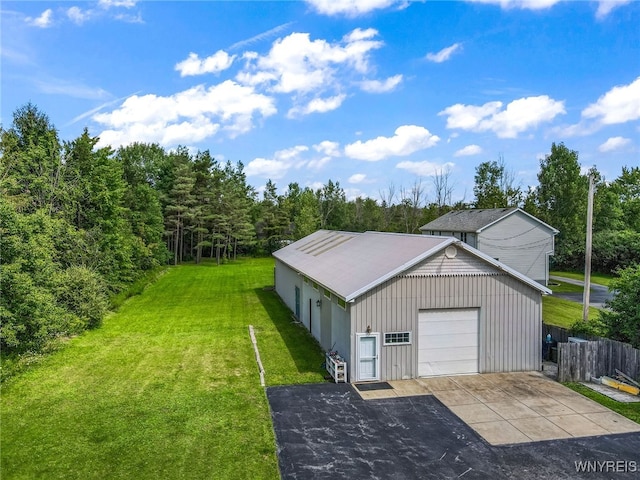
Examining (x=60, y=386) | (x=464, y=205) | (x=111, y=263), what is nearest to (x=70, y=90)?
(x=111, y=263)

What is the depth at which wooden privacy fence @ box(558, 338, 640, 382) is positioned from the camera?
44.1ft

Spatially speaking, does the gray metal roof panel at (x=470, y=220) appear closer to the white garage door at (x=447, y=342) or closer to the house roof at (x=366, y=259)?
the house roof at (x=366, y=259)

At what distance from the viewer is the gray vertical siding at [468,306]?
543 inches

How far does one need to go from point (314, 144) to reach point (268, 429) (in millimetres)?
46827

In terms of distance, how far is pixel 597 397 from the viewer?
12.2m

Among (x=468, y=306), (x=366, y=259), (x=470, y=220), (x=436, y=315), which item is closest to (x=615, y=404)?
(x=468, y=306)

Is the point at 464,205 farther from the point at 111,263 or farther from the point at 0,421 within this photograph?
the point at 0,421

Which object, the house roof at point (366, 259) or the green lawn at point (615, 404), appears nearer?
the green lawn at point (615, 404)

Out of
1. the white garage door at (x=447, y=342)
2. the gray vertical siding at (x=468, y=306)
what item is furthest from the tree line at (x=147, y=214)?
the white garage door at (x=447, y=342)

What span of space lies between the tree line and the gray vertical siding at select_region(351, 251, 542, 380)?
994 cm

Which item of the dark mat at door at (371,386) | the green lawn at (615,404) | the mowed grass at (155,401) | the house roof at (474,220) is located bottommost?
the mowed grass at (155,401)

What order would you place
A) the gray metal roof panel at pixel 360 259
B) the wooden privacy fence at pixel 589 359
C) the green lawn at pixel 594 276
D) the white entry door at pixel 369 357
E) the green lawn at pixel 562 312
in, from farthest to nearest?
the green lawn at pixel 594 276 → the green lawn at pixel 562 312 → the gray metal roof panel at pixel 360 259 → the white entry door at pixel 369 357 → the wooden privacy fence at pixel 589 359

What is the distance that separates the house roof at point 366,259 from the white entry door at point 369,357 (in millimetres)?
1457

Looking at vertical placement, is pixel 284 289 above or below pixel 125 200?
below
